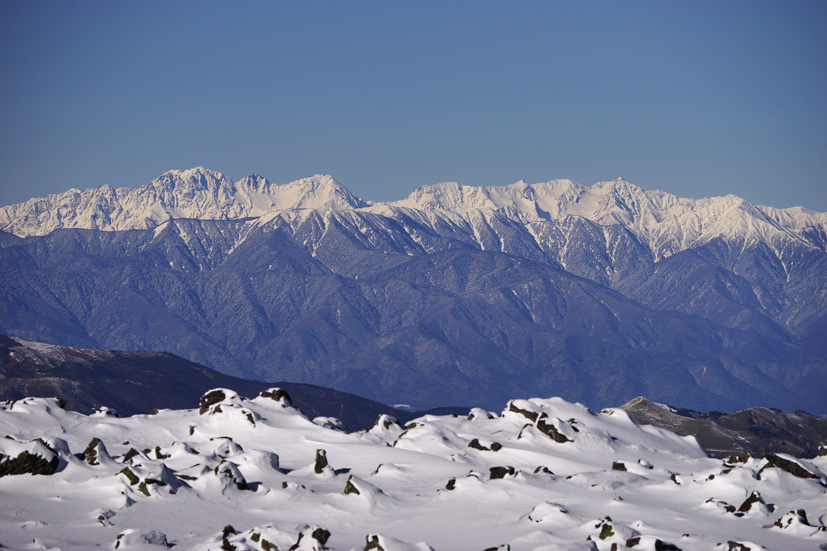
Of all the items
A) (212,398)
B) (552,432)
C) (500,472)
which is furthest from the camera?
(212,398)

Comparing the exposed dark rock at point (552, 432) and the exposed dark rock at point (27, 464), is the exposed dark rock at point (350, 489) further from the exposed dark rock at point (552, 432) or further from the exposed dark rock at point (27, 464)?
the exposed dark rock at point (552, 432)

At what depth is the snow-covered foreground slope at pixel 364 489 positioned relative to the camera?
62656mm

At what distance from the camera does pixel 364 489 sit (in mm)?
74312

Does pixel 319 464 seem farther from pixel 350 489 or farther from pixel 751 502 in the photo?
pixel 751 502

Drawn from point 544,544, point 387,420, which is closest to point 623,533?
point 544,544

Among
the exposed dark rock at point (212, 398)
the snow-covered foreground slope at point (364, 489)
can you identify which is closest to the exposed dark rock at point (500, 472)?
the snow-covered foreground slope at point (364, 489)

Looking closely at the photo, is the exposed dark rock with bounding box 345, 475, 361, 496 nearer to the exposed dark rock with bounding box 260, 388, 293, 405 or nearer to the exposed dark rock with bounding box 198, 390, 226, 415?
the exposed dark rock with bounding box 260, 388, 293, 405

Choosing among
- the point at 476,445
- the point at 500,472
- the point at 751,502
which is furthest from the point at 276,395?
the point at 751,502

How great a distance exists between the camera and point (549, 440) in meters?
101

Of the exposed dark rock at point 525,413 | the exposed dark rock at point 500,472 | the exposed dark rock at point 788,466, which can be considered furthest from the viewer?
the exposed dark rock at point 525,413

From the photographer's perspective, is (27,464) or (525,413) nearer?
(27,464)

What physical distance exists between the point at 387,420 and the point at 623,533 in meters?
54.6

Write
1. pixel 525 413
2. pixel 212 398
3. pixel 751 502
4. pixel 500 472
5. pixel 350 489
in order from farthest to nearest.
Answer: pixel 525 413 → pixel 212 398 → pixel 500 472 → pixel 751 502 → pixel 350 489

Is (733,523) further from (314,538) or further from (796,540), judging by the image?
(314,538)
